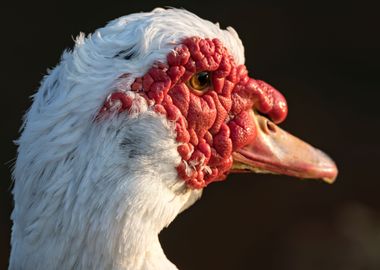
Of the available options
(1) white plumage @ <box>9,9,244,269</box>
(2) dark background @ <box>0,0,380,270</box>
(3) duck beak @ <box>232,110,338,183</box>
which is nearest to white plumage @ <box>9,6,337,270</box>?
(1) white plumage @ <box>9,9,244,269</box>

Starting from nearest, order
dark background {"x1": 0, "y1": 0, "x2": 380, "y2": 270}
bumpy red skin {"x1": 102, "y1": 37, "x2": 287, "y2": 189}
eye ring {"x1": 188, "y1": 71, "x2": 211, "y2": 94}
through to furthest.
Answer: bumpy red skin {"x1": 102, "y1": 37, "x2": 287, "y2": 189}, eye ring {"x1": 188, "y1": 71, "x2": 211, "y2": 94}, dark background {"x1": 0, "y1": 0, "x2": 380, "y2": 270}

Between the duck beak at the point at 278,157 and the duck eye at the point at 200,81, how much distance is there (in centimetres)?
28

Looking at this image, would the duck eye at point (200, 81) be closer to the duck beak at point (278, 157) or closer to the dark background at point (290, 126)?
the duck beak at point (278, 157)

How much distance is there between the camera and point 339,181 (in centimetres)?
736

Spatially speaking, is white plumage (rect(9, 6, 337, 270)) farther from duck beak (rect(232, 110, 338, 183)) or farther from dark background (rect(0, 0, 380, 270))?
dark background (rect(0, 0, 380, 270))

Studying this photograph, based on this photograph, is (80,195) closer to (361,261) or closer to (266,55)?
(266,55)

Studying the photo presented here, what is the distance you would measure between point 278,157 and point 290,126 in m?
3.55

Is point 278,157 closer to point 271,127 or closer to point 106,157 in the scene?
point 271,127

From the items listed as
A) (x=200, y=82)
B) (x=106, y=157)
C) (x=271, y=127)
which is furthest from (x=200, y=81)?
(x=106, y=157)

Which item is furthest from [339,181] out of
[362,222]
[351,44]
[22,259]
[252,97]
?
[22,259]

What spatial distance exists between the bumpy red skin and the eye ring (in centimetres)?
2

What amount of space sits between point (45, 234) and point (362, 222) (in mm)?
4541

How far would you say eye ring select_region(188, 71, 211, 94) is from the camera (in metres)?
3.48

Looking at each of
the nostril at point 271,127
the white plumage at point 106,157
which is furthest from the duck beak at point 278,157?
the white plumage at point 106,157
